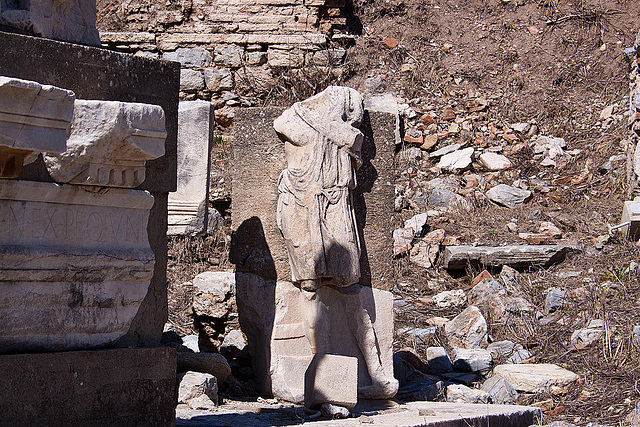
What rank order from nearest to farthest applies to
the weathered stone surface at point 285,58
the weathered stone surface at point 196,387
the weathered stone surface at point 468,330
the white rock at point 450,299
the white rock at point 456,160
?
the weathered stone surface at point 196,387 < the weathered stone surface at point 468,330 < the white rock at point 450,299 < the white rock at point 456,160 < the weathered stone surface at point 285,58

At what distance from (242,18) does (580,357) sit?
636cm

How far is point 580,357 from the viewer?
680cm

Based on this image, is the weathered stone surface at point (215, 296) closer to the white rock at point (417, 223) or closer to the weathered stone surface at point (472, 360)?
the weathered stone surface at point (472, 360)

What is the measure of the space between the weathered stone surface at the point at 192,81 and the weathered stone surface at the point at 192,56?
0.37 feet

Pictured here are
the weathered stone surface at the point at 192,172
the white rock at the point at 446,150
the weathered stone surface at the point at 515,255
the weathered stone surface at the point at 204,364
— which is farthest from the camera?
the white rock at the point at 446,150

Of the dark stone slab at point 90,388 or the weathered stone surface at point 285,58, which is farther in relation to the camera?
the weathered stone surface at point 285,58

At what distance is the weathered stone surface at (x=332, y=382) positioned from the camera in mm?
5080

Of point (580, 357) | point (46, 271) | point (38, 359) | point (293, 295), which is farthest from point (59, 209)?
point (580, 357)

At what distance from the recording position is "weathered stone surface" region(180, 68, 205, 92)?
10.6 metres

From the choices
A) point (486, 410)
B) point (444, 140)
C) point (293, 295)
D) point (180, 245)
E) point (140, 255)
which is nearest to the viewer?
point (140, 255)

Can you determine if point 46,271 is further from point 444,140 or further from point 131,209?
point 444,140

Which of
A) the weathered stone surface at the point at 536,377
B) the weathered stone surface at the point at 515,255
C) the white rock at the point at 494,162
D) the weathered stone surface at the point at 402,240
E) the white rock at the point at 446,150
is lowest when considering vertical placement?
the weathered stone surface at the point at 536,377

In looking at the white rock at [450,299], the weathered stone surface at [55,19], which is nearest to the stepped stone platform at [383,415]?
the weathered stone surface at [55,19]

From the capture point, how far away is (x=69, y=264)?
3686mm
